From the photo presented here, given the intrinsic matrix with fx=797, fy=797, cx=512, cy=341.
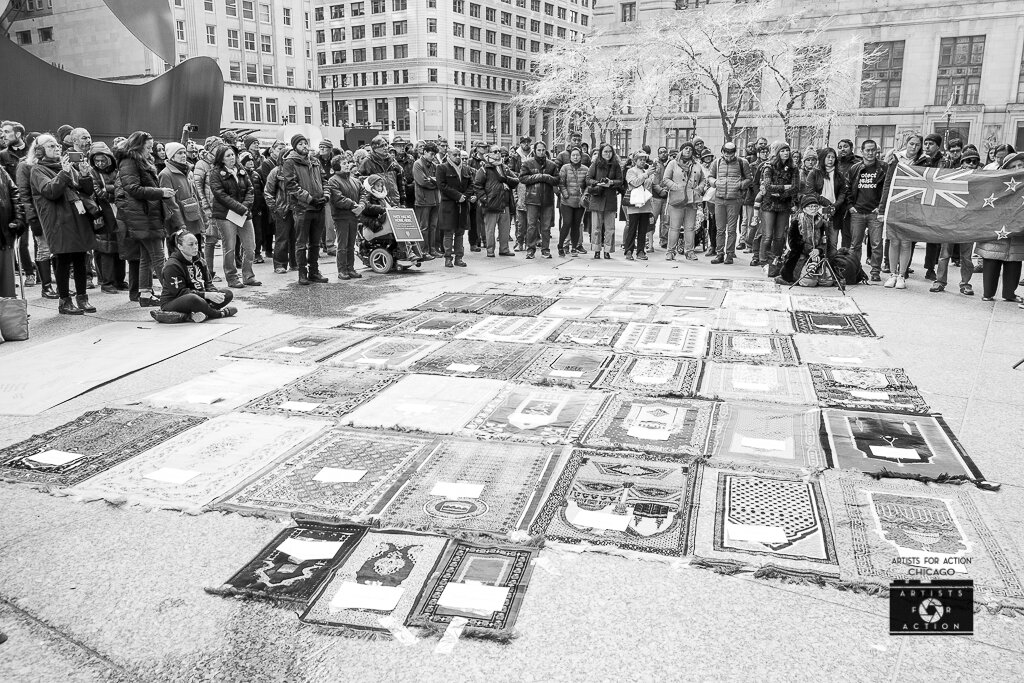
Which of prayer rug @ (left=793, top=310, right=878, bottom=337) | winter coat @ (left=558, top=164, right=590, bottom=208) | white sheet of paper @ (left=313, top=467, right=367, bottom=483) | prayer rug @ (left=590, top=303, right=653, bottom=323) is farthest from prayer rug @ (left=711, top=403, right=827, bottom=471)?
winter coat @ (left=558, top=164, right=590, bottom=208)

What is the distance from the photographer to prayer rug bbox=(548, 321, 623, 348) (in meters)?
7.82

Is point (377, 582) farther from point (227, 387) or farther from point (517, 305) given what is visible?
point (517, 305)

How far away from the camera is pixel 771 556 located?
11.5ft

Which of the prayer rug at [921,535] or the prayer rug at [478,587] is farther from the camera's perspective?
the prayer rug at [921,535]

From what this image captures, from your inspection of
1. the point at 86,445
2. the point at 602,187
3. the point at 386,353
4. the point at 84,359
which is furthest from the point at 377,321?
the point at 602,187

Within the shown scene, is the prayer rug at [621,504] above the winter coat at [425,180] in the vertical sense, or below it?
below

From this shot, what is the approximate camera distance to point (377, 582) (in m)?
3.32

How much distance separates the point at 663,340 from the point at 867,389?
7.05ft

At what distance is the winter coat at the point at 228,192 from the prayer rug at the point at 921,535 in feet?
Result: 28.5

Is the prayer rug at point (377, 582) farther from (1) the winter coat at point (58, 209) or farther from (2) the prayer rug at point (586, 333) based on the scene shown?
(1) the winter coat at point (58, 209)

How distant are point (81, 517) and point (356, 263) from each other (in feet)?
33.8

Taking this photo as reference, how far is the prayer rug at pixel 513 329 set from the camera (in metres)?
7.95

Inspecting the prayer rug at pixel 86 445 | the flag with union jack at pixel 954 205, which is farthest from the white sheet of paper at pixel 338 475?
the flag with union jack at pixel 954 205

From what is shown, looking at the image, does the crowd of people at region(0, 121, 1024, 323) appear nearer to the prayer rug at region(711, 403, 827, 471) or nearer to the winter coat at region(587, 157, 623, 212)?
the winter coat at region(587, 157, 623, 212)
